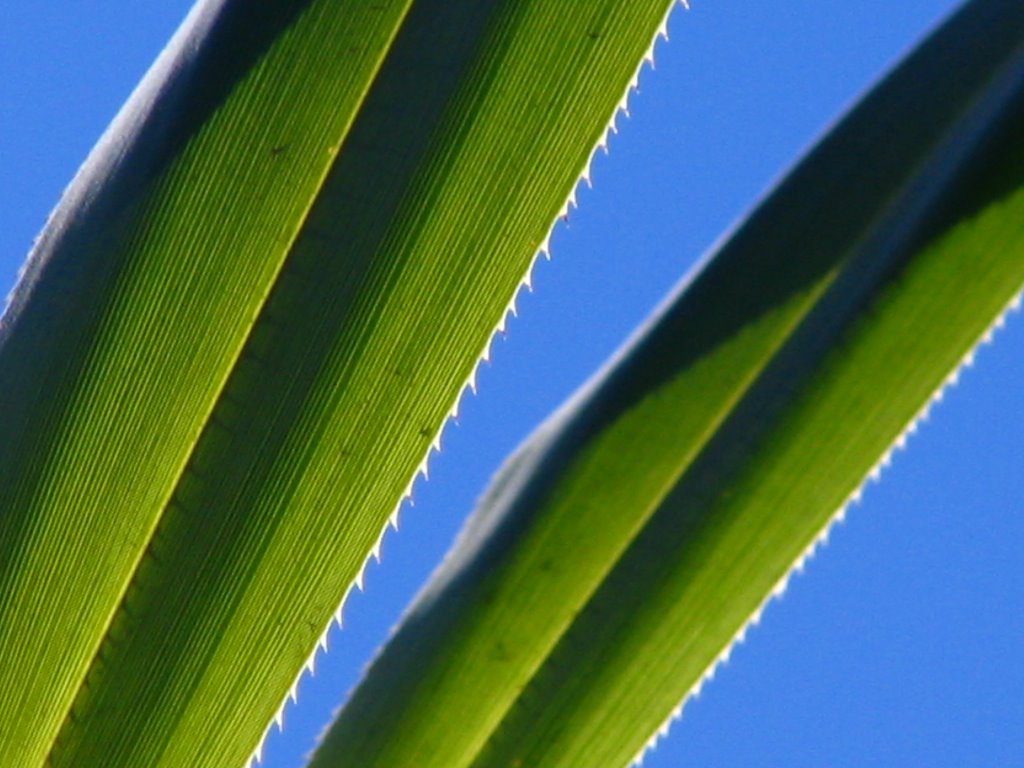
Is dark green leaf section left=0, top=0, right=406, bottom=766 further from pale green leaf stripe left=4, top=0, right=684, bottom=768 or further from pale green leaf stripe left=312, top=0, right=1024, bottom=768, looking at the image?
pale green leaf stripe left=312, top=0, right=1024, bottom=768

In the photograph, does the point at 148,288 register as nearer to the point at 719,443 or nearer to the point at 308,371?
the point at 308,371

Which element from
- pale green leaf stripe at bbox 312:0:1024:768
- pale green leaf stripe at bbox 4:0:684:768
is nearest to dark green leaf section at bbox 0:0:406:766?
pale green leaf stripe at bbox 4:0:684:768

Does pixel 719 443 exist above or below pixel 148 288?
below

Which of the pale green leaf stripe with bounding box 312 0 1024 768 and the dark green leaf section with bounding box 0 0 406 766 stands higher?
the dark green leaf section with bounding box 0 0 406 766

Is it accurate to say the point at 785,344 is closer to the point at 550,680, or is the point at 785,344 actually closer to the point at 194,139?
the point at 550,680

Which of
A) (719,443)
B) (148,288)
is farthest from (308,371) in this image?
(719,443)
